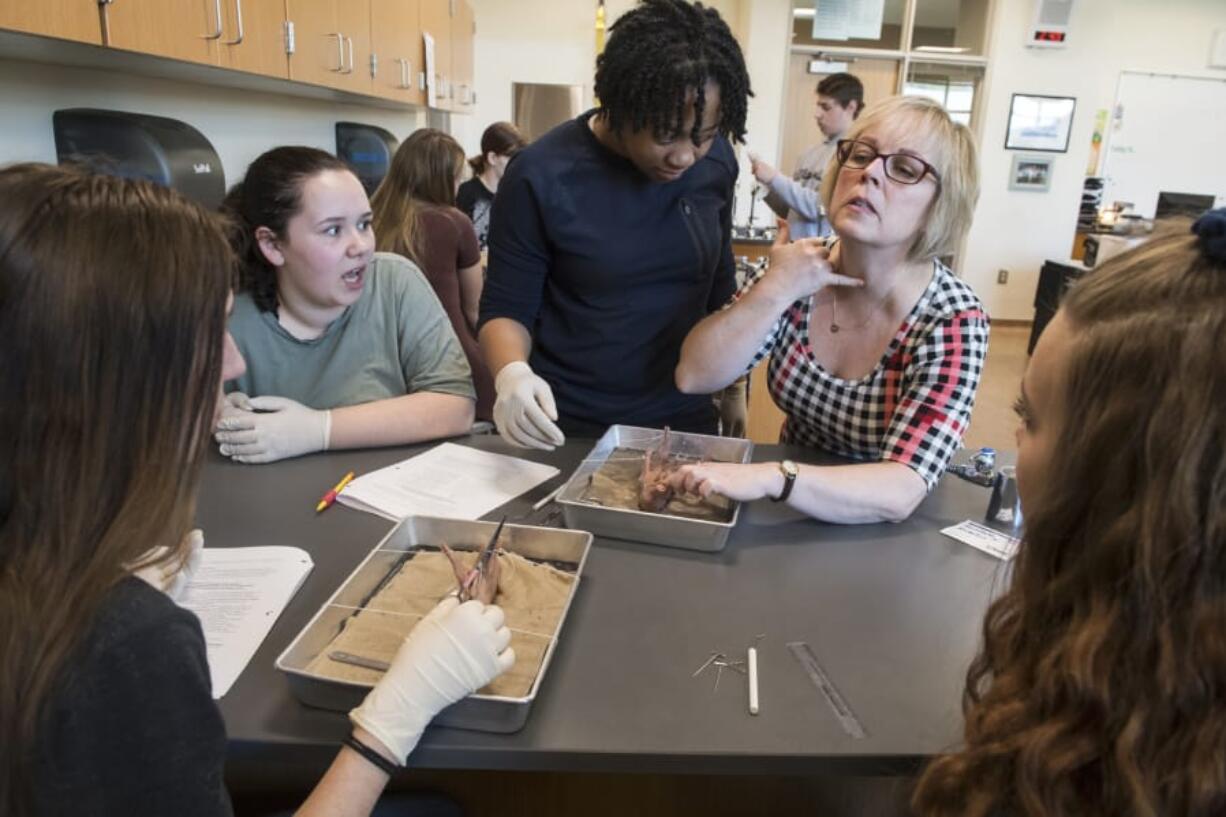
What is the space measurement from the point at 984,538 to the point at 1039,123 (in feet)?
18.8

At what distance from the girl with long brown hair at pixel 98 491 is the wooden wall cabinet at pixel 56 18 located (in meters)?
0.72

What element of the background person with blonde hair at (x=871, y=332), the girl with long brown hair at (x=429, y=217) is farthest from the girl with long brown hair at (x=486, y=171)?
the background person with blonde hair at (x=871, y=332)

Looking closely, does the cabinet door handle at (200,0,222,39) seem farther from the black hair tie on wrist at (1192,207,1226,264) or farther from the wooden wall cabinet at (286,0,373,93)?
the black hair tie on wrist at (1192,207,1226,264)

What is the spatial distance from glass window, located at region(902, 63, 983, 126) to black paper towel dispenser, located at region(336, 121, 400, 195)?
13.0 ft

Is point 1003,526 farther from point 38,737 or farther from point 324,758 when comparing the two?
point 38,737

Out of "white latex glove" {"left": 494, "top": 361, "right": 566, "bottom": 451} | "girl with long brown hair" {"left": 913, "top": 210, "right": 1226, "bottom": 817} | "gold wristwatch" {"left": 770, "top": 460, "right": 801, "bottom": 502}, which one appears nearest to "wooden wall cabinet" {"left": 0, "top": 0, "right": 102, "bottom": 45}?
"white latex glove" {"left": 494, "top": 361, "right": 566, "bottom": 451}

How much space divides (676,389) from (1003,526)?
2.04 ft

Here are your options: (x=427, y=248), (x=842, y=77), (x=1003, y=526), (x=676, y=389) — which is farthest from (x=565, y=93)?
(x=1003, y=526)

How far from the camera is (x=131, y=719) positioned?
0.57m

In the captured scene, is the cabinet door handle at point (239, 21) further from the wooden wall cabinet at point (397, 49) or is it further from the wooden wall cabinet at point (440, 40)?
the wooden wall cabinet at point (440, 40)

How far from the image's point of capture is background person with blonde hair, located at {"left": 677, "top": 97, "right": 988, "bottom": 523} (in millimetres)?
1120

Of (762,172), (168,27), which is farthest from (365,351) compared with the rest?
(762,172)

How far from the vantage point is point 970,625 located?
0.91m

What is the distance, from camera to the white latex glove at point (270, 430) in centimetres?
127
